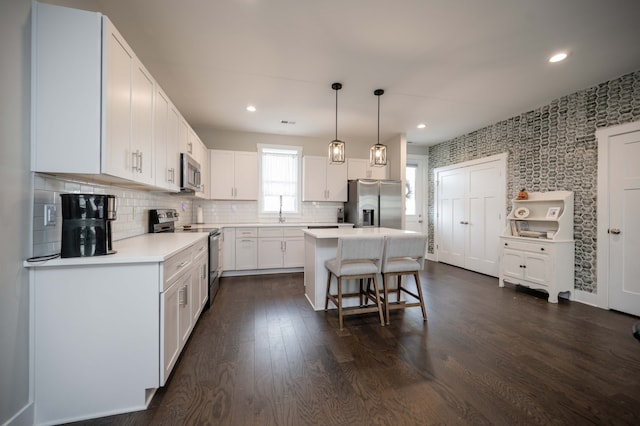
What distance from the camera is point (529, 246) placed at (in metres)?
3.51


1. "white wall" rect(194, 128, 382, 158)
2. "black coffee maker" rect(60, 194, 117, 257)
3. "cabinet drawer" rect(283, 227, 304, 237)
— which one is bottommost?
"cabinet drawer" rect(283, 227, 304, 237)

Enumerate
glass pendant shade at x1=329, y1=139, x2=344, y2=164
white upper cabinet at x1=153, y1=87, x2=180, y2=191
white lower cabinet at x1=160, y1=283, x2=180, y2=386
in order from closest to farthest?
1. white lower cabinet at x1=160, y1=283, x2=180, y2=386
2. white upper cabinet at x1=153, y1=87, x2=180, y2=191
3. glass pendant shade at x1=329, y1=139, x2=344, y2=164

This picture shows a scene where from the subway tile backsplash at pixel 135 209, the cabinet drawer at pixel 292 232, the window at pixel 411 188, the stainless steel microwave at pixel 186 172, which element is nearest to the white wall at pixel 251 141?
the subway tile backsplash at pixel 135 209

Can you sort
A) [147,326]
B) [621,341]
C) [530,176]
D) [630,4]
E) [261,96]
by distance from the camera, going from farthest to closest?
[530,176] → [261,96] → [621,341] → [630,4] → [147,326]

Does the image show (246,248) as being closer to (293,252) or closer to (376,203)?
(293,252)

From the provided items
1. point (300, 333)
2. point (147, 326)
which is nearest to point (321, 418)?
point (300, 333)

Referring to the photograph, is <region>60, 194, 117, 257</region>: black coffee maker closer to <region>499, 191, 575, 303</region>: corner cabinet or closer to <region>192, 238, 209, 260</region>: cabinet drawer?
<region>192, 238, 209, 260</region>: cabinet drawer

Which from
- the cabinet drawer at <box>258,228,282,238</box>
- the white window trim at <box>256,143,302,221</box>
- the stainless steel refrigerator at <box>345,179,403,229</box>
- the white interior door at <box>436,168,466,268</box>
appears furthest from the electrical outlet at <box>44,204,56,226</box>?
the white interior door at <box>436,168,466,268</box>

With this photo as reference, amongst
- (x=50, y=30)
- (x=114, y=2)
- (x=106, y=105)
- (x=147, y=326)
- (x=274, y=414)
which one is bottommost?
(x=274, y=414)

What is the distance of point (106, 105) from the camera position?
140 cm

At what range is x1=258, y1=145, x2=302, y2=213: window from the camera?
16.4ft

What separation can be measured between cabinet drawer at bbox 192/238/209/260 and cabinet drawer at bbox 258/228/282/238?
149 cm

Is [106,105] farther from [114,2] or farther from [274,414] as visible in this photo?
[274,414]

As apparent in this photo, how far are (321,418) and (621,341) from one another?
282 centimetres
